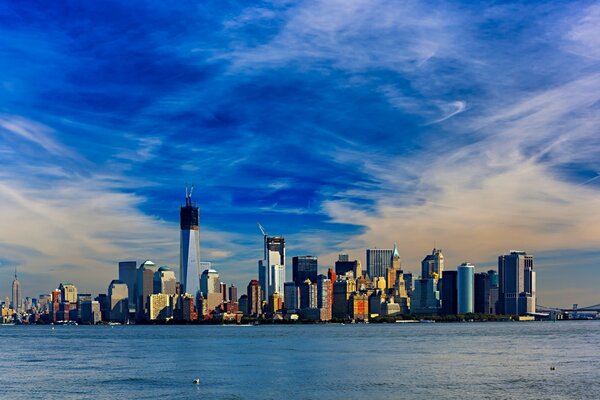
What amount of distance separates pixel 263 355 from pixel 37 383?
45860 millimetres

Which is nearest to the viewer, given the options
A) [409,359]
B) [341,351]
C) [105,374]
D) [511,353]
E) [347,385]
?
[347,385]

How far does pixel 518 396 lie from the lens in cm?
6700

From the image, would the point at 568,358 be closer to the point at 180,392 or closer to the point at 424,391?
the point at 424,391

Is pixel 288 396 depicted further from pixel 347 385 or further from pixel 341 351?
pixel 341 351

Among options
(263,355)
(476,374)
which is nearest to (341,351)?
(263,355)

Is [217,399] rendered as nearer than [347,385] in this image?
Yes

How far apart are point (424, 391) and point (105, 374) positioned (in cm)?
4121

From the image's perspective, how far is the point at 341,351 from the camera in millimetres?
129500

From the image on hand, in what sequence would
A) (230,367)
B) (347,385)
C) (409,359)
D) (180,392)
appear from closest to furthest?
(180,392) < (347,385) < (230,367) < (409,359)

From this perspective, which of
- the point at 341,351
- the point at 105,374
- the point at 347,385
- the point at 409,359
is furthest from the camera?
the point at 341,351

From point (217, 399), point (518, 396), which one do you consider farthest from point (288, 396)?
point (518, 396)

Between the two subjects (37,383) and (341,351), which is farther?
(341,351)

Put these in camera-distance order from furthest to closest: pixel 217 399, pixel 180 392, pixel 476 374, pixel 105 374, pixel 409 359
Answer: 1. pixel 409 359
2. pixel 105 374
3. pixel 476 374
4. pixel 180 392
5. pixel 217 399

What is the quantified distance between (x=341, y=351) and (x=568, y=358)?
38.6 m
